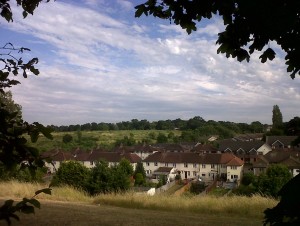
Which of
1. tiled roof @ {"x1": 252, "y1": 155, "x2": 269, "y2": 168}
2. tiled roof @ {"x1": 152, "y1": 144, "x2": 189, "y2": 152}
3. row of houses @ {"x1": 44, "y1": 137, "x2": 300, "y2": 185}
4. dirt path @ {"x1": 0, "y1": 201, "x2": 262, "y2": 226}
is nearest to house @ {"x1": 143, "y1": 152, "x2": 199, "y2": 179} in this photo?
row of houses @ {"x1": 44, "y1": 137, "x2": 300, "y2": 185}

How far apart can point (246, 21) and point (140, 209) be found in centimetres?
831

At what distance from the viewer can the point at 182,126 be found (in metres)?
138

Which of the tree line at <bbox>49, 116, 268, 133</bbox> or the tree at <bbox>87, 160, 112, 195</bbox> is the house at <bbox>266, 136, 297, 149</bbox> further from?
the tree at <bbox>87, 160, 112, 195</bbox>

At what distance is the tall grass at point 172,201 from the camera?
1009 cm

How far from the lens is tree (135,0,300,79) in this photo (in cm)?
253

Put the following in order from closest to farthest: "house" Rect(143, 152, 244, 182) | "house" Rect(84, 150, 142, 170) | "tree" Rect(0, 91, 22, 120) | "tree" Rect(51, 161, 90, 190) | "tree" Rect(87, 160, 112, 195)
→ "tree" Rect(0, 91, 22, 120) → "tree" Rect(87, 160, 112, 195) → "tree" Rect(51, 161, 90, 190) → "house" Rect(143, 152, 244, 182) → "house" Rect(84, 150, 142, 170)

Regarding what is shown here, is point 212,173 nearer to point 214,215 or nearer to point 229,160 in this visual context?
point 229,160

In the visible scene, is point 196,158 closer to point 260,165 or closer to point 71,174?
point 260,165

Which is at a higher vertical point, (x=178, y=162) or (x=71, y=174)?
(x=71, y=174)

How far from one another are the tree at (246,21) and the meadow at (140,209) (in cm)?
509

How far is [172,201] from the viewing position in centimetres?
1114

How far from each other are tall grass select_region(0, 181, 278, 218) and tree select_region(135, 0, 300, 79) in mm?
6318

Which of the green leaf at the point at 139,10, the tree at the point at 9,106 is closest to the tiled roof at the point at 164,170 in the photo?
the tree at the point at 9,106

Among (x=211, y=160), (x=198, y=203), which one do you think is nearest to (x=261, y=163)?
(x=211, y=160)
